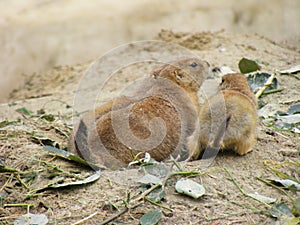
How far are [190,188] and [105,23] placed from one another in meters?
4.29

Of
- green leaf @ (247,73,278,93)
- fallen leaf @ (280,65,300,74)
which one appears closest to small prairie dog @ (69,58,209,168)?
green leaf @ (247,73,278,93)

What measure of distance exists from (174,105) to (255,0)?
340cm

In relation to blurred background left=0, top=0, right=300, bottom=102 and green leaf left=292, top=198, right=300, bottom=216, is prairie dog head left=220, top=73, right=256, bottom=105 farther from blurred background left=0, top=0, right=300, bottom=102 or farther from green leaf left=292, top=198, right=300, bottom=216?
blurred background left=0, top=0, right=300, bottom=102

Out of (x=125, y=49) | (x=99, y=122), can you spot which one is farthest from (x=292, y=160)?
(x=125, y=49)

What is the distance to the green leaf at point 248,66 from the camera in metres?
4.67

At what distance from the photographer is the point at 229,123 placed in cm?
307

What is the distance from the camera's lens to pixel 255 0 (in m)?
6.72

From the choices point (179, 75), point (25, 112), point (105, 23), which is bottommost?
point (25, 112)

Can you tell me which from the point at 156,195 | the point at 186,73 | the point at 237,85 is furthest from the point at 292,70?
the point at 156,195

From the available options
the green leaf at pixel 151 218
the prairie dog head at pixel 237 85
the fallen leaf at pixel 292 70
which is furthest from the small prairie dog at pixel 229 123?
the fallen leaf at pixel 292 70

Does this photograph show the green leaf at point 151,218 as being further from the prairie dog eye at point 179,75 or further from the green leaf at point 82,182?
the prairie dog eye at point 179,75

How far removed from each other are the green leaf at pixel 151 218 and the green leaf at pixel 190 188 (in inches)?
8.7

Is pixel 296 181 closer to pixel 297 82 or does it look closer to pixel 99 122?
pixel 99 122

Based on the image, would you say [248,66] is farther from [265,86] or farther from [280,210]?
[280,210]
